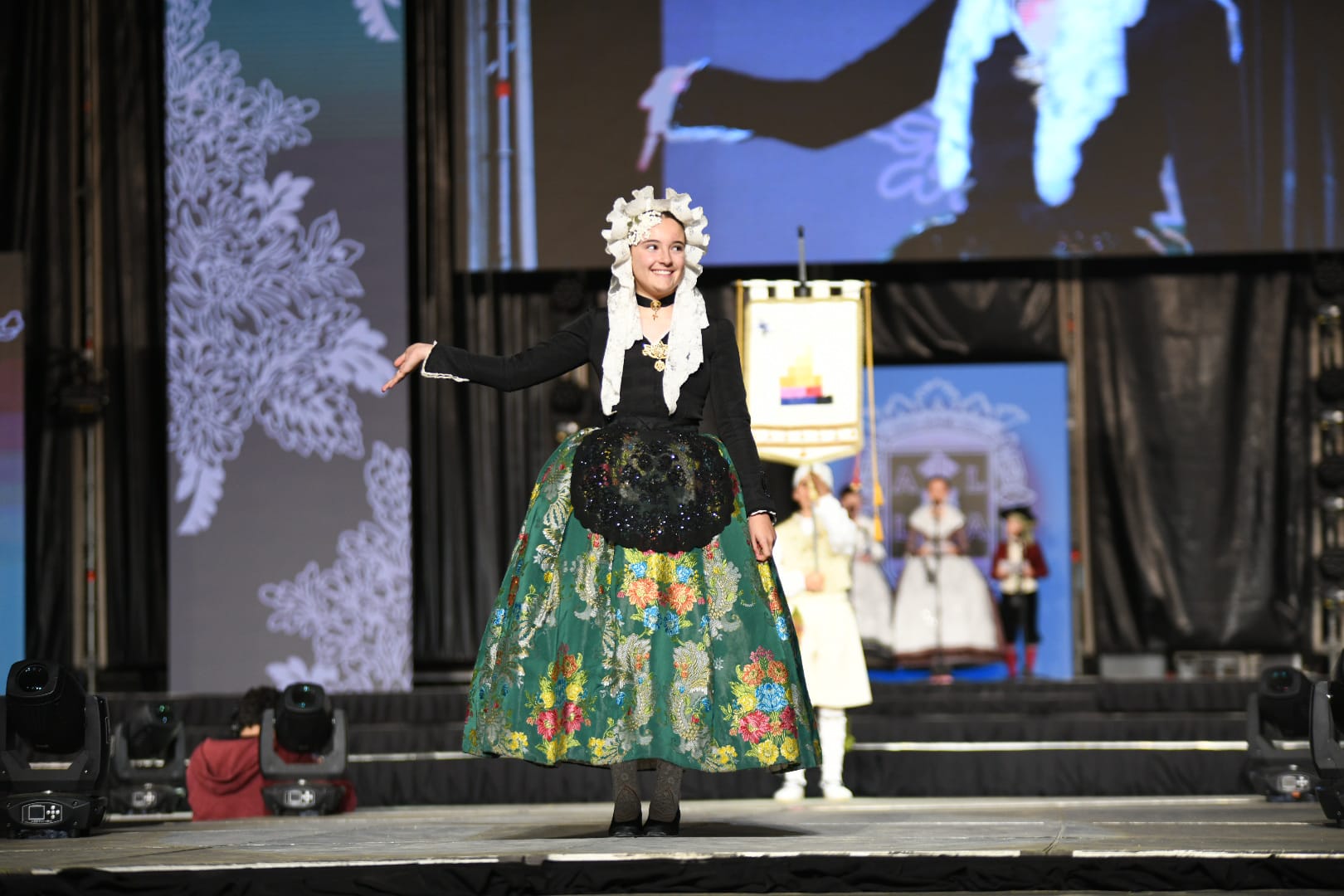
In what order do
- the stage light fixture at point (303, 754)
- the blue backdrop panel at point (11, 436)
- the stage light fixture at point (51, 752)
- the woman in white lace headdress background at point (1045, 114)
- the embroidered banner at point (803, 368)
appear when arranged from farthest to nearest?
the woman in white lace headdress background at point (1045, 114)
the blue backdrop panel at point (11, 436)
the embroidered banner at point (803, 368)
the stage light fixture at point (303, 754)
the stage light fixture at point (51, 752)

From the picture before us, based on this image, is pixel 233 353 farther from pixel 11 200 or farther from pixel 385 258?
pixel 11 200

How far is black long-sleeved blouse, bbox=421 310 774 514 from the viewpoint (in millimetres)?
3506

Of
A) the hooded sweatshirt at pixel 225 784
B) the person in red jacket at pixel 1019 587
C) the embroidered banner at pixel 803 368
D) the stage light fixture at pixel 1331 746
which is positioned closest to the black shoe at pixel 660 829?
the stage light fixture at pixel 1331 746

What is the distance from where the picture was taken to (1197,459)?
9.98m

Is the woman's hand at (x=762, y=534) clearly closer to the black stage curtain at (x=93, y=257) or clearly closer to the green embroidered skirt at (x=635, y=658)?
the green embroidered skirt at (x=635, y=658)

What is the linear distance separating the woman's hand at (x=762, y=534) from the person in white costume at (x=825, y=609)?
2.81 metres

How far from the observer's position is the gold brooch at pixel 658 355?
11.7ft

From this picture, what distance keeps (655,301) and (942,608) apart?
658 centimetres

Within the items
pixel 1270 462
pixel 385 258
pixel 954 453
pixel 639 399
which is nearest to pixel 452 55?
pixel 385 258

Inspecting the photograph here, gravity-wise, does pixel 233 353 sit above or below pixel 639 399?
above

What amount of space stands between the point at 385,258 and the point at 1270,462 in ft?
17.1

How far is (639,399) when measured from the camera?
3561 mm

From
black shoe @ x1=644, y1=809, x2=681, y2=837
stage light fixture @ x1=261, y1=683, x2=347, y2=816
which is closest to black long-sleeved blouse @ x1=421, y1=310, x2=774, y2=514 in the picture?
black shoe @ x1=644, y1=809, x2=681, y2=837

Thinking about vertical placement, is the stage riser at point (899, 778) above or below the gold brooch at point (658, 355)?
below
